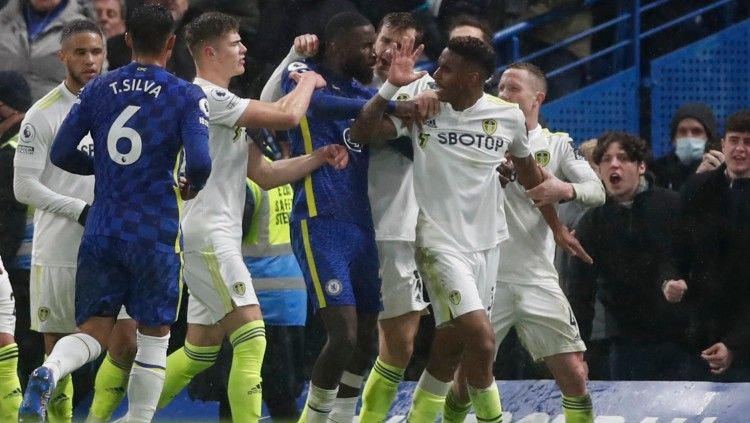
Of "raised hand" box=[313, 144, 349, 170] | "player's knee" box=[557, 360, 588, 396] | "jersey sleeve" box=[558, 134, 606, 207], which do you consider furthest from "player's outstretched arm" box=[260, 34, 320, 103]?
"player's knee" box=[557, 360, 588, 396]

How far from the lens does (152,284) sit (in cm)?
729

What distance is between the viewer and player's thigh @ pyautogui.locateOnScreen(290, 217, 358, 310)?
779cm

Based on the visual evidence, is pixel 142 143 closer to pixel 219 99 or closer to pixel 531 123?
pixel 219 99

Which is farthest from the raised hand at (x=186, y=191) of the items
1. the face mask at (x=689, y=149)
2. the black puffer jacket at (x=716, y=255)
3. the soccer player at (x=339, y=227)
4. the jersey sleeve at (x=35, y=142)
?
the face mask at (x=689, y=149)

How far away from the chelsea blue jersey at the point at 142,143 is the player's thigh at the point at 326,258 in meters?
0.81

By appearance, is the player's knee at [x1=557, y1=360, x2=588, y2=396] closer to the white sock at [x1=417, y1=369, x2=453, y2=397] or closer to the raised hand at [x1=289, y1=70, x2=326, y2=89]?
the white sock at [x1=417, y1=369, x2=453, y2=397]

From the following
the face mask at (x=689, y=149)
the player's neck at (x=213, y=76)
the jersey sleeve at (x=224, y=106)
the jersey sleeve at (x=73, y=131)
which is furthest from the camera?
the face mask at (x=689, y=149)

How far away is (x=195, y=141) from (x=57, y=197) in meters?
1.68

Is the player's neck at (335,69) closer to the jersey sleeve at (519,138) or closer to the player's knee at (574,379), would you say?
the jersey sleeve at (519,138)

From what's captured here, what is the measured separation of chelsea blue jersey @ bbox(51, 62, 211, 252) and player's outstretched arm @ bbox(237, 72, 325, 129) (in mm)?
424

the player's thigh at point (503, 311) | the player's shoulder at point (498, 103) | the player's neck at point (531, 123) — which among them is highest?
the player's shoulder at point (498, 103)

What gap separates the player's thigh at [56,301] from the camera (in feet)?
28.8

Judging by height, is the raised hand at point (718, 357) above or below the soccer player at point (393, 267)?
below

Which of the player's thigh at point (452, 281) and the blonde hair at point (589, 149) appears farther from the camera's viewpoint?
the blonde hair at point (589, 149)
